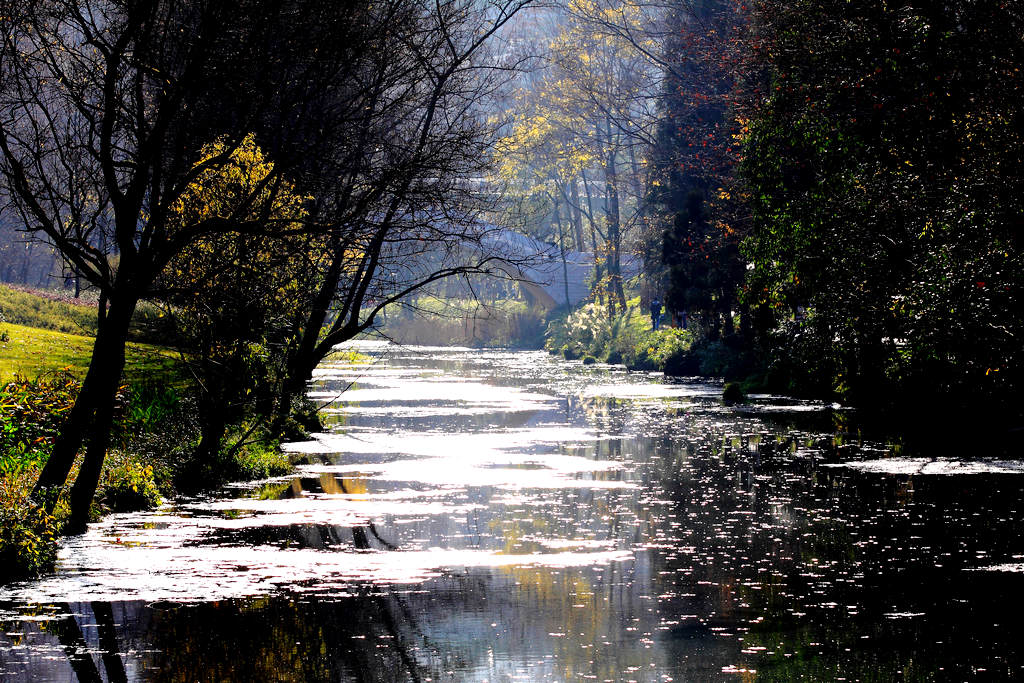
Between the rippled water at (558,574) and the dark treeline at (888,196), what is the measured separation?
289cm

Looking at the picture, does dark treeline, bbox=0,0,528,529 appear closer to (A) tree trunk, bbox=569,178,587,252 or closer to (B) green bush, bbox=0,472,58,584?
(B) green bush, bbox=0,472,58,584

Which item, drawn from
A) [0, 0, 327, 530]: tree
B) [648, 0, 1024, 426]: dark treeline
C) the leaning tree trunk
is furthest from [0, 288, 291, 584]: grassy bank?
[648, 0, 1024, 426]: dark treeline

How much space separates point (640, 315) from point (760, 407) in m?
36.8

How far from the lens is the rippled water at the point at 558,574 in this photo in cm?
1036

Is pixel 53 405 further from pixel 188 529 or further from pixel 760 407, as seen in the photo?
pixel 760 407

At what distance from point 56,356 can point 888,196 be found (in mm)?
19631

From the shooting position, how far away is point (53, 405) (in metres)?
18.7

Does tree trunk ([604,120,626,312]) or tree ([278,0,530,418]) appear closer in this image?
tree ([278,0,530,418])

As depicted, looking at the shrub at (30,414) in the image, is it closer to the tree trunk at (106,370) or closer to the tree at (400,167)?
the tree trunk at (106,370)

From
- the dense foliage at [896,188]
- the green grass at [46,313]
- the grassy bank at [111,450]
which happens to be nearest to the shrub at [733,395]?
the dense foliage at [896,188]

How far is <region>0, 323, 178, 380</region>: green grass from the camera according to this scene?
1033 inches

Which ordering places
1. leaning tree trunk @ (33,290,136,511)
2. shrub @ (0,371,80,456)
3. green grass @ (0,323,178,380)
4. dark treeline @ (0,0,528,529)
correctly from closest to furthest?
1. dark treeline @ (0,0,528,529)
2. leaning tree trunk @ (33,290,136,511)
3. shrub @ (0,371,80,456)
4. green grass @ (0,323,178,380)

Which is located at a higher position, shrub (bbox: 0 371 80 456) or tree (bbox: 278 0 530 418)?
tree (bbox: 278 0 530 418)

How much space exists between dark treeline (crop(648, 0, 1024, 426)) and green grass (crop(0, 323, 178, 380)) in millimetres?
15110
